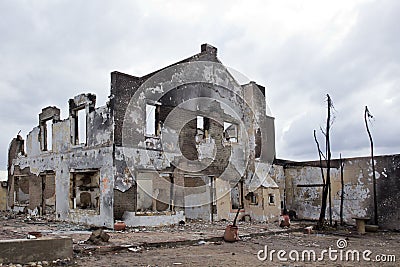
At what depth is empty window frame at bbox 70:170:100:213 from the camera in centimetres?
1672

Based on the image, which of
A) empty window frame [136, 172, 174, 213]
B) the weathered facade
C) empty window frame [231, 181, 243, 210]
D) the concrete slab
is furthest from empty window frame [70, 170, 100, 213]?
the weathered facade

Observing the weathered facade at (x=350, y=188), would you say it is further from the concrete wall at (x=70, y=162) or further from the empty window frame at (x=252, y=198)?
the concrete wall at (x=70, y=162)

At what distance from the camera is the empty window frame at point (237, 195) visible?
19300 mm

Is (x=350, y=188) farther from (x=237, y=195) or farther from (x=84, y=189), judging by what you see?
(x=84, y=189)

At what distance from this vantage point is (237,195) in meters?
20.2

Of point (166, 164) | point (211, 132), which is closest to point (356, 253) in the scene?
point (166, 164)

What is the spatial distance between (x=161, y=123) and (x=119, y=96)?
7.24ft

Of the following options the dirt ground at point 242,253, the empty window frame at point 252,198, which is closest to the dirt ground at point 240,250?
the dirt ground at point 242,253

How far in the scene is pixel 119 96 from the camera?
15117 mm

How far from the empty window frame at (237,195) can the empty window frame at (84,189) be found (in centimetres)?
655

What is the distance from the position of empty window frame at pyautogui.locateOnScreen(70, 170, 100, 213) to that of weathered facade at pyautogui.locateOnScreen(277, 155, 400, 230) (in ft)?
30.4

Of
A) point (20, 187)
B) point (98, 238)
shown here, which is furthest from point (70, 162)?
point (98, 238)

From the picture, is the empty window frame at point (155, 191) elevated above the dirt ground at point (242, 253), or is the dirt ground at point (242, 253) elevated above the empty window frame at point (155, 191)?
the empty window frame at point (155, 191)

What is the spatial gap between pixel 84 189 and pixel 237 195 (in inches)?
293
